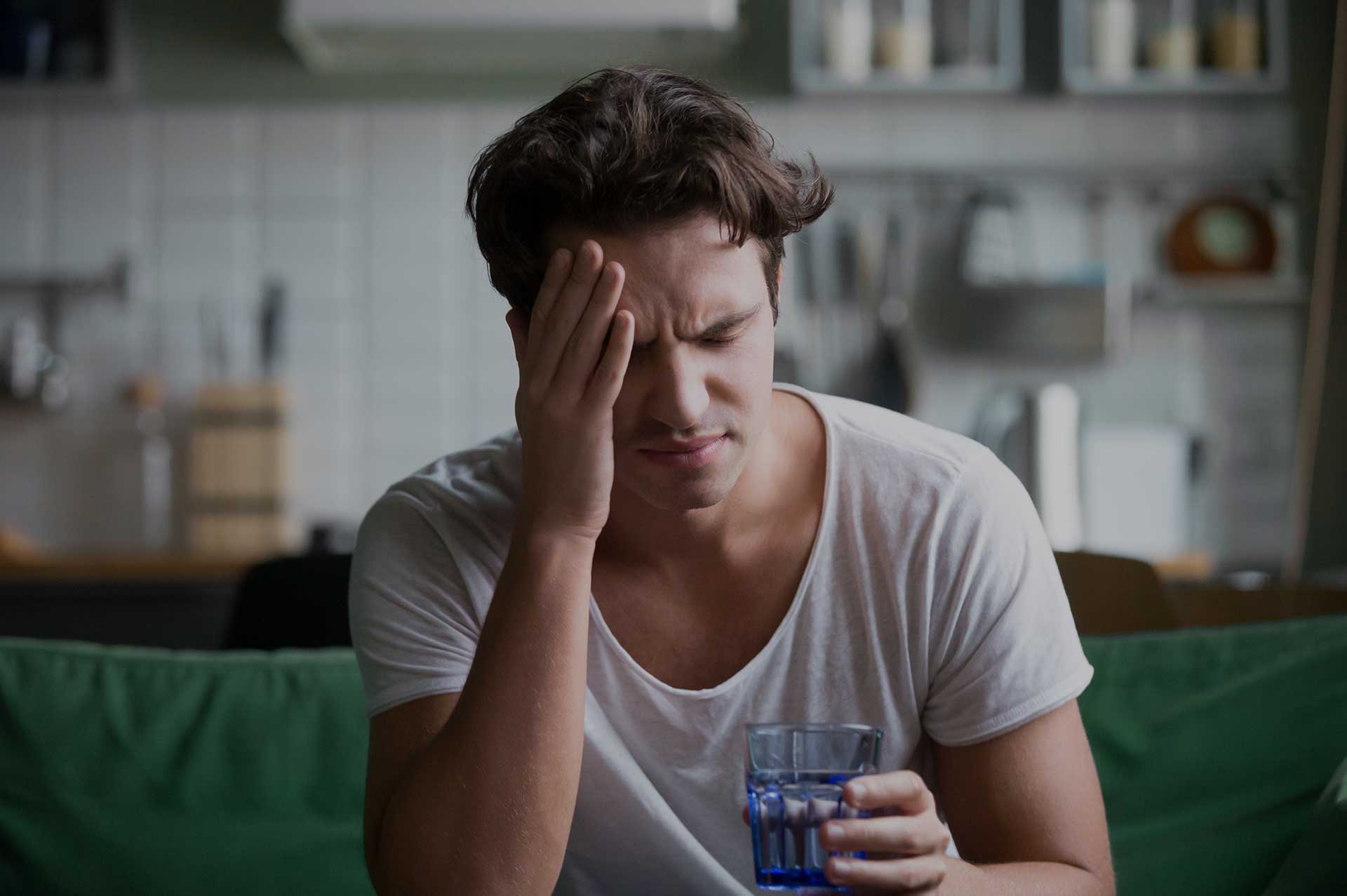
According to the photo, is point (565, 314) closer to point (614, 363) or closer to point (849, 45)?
point (614, 363)

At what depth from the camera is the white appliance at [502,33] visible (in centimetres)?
338

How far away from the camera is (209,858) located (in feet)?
4.85

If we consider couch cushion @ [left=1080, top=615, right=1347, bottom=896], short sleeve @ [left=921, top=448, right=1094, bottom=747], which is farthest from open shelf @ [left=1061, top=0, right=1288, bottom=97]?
short sleeve @ [left=921, top=448, right=1094, bottom=747]

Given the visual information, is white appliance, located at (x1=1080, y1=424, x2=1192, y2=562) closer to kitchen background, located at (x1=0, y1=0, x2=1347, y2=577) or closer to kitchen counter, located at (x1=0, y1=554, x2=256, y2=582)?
kitchen background, located at (x1=0, y1=0, x2=1347, y2=577)

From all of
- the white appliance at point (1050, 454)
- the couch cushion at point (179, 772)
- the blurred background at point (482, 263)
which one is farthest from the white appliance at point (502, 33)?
the couch cushion at point (179, 772)

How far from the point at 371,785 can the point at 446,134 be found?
281 cm

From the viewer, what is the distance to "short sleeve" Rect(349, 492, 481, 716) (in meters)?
1.24

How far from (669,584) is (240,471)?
97.3 inches

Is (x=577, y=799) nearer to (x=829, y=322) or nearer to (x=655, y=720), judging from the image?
(x=655, y=720)

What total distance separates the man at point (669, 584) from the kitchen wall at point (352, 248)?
2.45 m

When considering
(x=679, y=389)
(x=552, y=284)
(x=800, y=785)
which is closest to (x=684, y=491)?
(x=679, y=389)

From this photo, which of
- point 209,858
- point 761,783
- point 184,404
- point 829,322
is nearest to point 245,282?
point 184,404

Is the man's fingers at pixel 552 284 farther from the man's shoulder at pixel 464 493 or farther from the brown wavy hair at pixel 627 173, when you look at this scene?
the man's shoulder at pixel 464 493

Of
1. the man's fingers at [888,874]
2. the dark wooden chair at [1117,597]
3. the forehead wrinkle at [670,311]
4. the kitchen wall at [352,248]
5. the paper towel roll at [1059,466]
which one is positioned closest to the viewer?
the man's fingers at [888,874]
